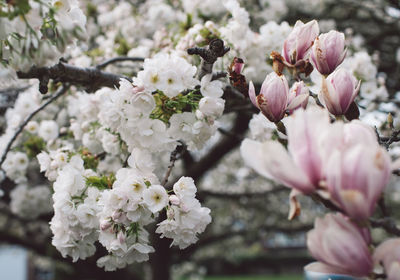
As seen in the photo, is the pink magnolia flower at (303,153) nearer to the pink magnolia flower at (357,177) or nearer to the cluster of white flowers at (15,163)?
the pink magnolia flower at (357,177)

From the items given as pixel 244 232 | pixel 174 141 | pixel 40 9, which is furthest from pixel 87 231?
pixel 244 232

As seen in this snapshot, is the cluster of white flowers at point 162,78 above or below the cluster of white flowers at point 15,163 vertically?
above

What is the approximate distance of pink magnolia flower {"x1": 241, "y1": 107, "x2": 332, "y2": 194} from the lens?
696 mm

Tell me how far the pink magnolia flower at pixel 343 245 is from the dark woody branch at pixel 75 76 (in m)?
1.11

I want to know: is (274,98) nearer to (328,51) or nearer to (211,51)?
(328,51)

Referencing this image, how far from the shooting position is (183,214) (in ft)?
4.39

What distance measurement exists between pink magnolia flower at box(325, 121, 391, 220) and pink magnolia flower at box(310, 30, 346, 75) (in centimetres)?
56

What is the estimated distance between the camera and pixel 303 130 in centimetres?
72

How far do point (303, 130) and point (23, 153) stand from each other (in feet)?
6.83

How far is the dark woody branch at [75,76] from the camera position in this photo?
1.48 meters

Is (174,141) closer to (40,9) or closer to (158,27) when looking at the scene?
(40,9)

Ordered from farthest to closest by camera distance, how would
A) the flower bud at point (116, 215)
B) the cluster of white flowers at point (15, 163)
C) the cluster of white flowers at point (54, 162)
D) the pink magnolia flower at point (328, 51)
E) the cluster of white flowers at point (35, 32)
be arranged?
the cluster of white flowers at point (15, 163)
the cluster of white flowers at point (54, 162)
the flower bud at point (116, 215)
the pink magnolia flower at point (328, 51)
the cluster of white flowers at point (35, 32)

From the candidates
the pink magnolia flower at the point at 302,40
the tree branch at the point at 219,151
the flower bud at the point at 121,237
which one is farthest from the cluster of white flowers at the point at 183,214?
the tree branch at the point at 219,151

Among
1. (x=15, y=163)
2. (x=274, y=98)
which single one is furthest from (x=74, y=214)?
(x=15, y=163)
